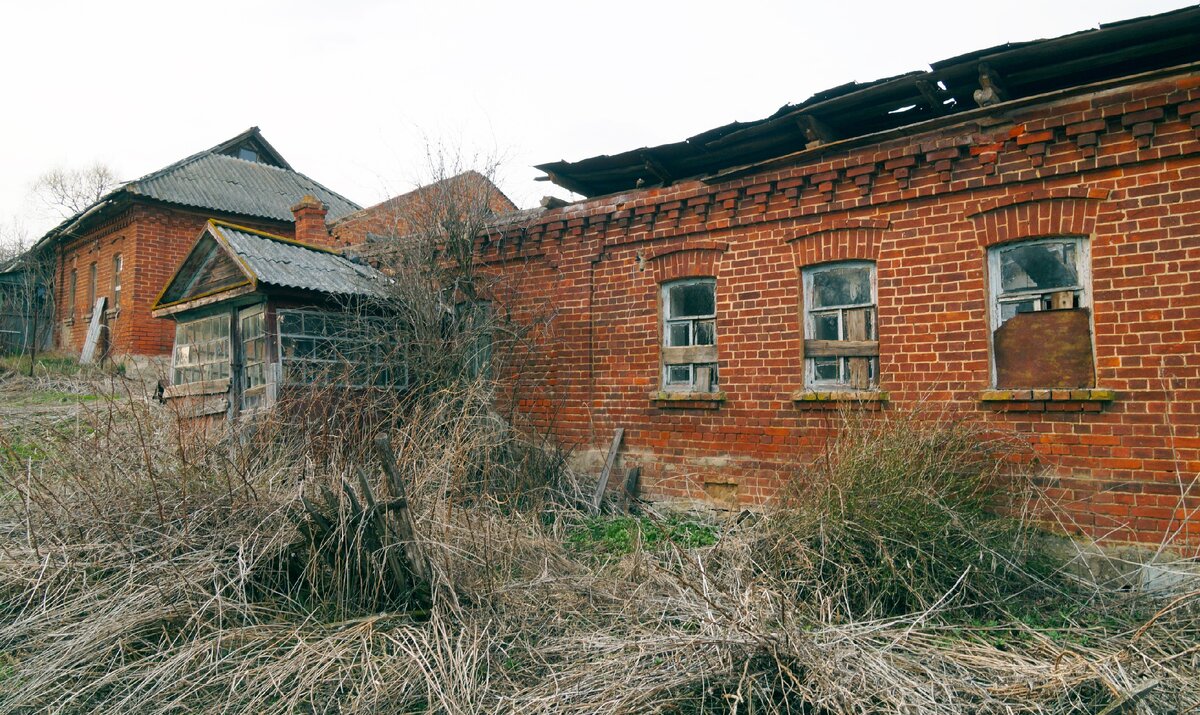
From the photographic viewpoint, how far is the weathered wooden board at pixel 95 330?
1966cm

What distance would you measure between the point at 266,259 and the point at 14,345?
18.6m

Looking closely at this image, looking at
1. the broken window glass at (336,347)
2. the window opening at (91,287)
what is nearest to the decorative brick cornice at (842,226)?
the broken window glass at (336,347)

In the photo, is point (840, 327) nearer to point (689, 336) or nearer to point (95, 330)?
point (689, 336)

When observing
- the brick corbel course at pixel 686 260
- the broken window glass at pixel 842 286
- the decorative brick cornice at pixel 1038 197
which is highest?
the decorative brick cornice at pixel 1038 197

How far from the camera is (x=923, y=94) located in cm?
727

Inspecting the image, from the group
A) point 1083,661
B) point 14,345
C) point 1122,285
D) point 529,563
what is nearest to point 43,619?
point 529,563

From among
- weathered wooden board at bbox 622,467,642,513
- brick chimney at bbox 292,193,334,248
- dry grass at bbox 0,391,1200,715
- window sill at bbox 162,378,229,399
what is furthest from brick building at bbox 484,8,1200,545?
brick chimney at bbox 292,193,334,248

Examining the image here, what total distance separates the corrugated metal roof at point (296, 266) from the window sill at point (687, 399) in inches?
153

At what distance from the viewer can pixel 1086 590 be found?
19.2ft

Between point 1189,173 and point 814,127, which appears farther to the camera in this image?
point 814,127

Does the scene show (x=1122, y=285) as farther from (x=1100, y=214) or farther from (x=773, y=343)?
(x=773, y=343)

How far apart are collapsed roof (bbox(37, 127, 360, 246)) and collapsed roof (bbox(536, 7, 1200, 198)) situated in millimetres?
13411

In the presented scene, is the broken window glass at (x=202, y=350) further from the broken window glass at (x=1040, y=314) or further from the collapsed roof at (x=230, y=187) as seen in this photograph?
the broken window glass at (x=1040, y=314)

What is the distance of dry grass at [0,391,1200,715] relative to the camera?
395cm
